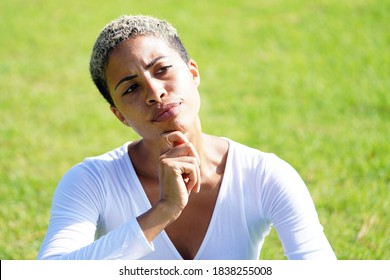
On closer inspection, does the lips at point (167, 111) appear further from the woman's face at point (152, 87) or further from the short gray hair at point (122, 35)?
the short gray hair at point (122, 35)

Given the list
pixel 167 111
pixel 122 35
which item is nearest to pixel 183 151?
pixel 167 111

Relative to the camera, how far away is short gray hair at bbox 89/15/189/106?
301cm

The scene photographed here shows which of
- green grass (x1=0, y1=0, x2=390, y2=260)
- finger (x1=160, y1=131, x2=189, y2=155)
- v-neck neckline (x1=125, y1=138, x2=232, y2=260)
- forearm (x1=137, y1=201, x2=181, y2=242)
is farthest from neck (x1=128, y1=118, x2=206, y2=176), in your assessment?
green grass (x1=0, y1=0, x2=390, y2=260)

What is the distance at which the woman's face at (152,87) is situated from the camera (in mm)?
2906

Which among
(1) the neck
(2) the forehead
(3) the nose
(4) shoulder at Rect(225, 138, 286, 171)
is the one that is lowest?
(4) shoulder at Rect(225, 138, 286, 171)

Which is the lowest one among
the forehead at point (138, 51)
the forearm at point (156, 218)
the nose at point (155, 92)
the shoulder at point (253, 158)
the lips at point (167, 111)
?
the forearm at point (156, 218)

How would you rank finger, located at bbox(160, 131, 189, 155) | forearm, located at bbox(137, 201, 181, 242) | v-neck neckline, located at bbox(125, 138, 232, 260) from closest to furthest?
1. forearm, located at bbox(137, 201, 181, 242)
2. finger, located at bbox(160, 131, 189, 155)
3. v-neck neckline, located at bbox(125, 138, 232, 260)

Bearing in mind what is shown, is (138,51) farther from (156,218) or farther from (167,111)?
(156,218)

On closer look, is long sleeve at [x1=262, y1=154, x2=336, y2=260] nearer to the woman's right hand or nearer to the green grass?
the woman's right hand

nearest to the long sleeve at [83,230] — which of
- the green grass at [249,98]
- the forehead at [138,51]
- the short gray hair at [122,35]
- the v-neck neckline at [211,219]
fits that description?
the v-neck neckline at [211,219]

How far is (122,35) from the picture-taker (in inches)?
118

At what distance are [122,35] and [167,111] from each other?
41 cm

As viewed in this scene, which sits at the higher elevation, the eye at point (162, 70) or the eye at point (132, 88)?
the eye at point (162, 70)
